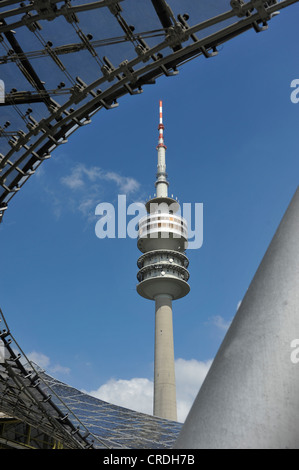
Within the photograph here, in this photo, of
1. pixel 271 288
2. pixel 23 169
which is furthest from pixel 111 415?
pixel 271 288

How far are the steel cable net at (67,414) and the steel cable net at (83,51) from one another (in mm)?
6939

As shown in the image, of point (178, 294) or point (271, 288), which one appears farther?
point (178, 294)

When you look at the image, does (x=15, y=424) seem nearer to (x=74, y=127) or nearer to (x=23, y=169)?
(x=23, y=169)

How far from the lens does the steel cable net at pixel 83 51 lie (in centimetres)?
1305

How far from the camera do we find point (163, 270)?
7425 cm

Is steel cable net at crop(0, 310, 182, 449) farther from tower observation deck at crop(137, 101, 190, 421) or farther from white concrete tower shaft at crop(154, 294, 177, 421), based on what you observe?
tower observation deck at crop(137, 101, 190, 421)

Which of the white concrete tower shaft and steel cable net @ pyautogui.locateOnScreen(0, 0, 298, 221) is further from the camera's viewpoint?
the white concrete tower shaft

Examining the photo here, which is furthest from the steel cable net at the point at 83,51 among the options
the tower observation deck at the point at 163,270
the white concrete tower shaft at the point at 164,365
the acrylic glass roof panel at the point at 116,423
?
the tower observation deck at the point at 163,270

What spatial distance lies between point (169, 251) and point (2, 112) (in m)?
58.8

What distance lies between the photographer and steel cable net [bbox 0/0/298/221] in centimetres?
1305

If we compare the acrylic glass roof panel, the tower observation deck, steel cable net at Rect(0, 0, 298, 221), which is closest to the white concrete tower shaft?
the tower observation deck

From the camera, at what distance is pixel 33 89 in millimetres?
16375

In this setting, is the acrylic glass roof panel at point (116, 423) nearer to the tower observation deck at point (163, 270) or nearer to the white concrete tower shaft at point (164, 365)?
the white concrete tower shaft at point (164, 365)

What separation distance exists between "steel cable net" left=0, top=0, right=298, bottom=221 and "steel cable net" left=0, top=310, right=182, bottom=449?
6.94 metres
